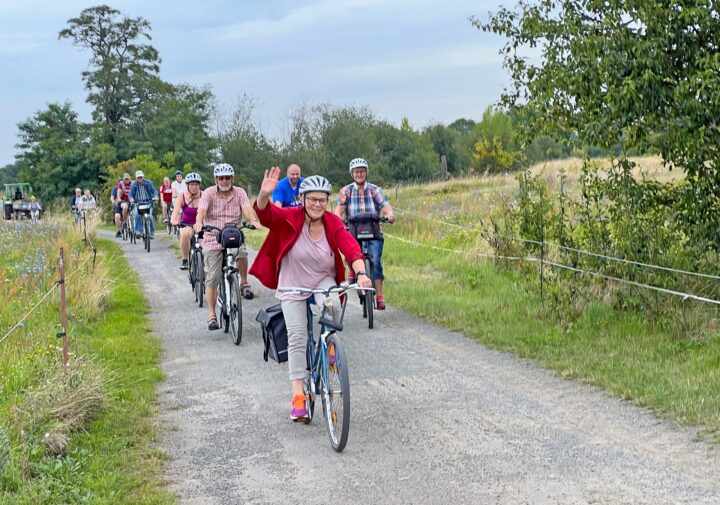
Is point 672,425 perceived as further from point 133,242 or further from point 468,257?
point 133,242

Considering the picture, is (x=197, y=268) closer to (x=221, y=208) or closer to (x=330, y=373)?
(x=221, y=208)

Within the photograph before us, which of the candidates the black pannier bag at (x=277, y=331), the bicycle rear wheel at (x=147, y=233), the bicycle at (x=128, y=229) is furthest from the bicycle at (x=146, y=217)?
the black pannier bag at (x=277, y=331)

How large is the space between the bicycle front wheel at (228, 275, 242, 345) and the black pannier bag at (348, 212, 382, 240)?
1.77 m

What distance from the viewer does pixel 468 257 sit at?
57.6 ft

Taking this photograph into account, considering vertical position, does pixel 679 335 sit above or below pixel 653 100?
below

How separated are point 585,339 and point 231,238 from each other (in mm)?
4321

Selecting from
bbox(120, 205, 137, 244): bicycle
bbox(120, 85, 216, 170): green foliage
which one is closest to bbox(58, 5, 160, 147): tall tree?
bbox(120, 85, 216, 170): green foliage

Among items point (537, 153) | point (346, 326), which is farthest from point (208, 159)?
point (346, 326)

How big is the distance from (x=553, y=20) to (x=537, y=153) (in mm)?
61267

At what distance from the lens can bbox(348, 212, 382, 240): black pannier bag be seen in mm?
12516

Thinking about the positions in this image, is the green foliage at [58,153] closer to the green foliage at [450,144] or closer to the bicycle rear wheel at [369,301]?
the green foliage at [450,144]

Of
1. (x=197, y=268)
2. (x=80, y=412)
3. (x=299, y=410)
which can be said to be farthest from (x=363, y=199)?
(x=80, y=412)

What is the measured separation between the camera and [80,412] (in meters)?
7.61

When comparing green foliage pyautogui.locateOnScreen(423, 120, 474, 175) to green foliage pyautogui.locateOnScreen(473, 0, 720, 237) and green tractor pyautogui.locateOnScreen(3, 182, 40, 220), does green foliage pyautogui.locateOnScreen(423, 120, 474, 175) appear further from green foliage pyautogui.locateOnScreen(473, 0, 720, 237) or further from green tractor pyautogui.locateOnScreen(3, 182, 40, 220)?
green foliage pyautogui.locateOnScreen(473, 0, 720, 237)
